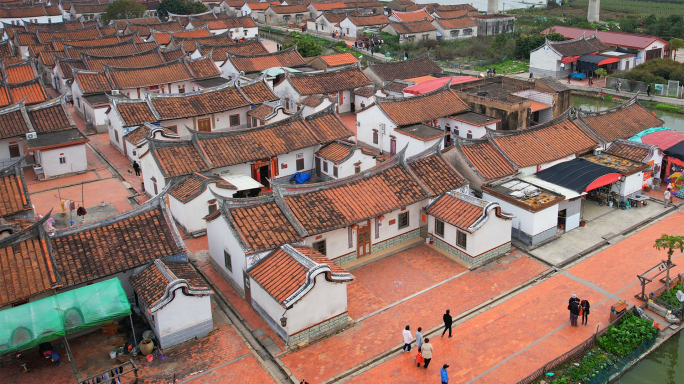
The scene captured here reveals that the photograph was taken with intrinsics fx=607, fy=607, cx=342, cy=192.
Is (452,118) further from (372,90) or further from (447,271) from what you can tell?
(447,271)

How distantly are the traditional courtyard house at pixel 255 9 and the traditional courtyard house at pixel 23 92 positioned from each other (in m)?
63.2

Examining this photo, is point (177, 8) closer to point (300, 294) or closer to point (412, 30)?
point (412, 30)

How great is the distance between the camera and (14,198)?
27.7 m

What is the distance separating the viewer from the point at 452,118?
4375 centimetres

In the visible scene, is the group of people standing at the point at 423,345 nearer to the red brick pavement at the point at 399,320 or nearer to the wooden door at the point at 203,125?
the red brick pavement at the point at 399,320

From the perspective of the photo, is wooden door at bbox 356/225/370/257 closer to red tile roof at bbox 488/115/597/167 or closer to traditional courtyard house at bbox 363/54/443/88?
red tile roof at bbox 488/115/597/167

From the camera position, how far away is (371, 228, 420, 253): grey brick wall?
29.4m

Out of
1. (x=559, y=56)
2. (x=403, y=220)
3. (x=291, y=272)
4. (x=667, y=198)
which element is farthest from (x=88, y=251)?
(x=559, y=56)

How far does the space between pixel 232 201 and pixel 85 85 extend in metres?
30.7

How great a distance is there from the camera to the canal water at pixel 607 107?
51750 mm

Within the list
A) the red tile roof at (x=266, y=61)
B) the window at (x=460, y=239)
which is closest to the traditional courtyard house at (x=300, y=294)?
the window at (x=460, y=239)

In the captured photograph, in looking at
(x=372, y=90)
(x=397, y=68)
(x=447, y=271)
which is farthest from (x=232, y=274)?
(x=397, y=68)

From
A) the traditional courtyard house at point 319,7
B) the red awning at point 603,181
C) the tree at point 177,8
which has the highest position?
the tree at point 177,8

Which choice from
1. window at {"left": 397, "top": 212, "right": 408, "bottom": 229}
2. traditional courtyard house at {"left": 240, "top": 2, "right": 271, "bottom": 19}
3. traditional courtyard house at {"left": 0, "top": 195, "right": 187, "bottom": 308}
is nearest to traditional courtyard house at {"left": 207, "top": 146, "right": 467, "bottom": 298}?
window at {"left": 397, "top": 212, "right": 408, "bottom": 229}
